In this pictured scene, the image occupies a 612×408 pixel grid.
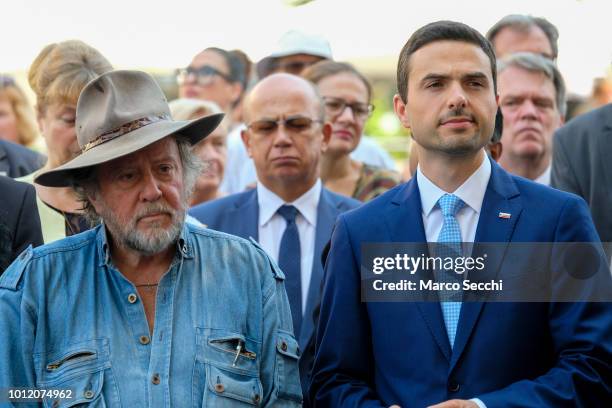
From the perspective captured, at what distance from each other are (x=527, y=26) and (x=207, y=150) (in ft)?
8.02

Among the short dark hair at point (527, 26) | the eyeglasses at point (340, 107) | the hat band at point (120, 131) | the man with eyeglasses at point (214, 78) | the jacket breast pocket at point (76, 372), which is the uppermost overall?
the short dark hair at point (527, 26)

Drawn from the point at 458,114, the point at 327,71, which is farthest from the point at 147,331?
the point at 327,71

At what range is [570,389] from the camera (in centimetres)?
384

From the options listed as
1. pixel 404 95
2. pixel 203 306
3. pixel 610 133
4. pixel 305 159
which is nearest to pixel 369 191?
pixel 305 159

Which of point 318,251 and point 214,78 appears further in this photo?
point 214,78

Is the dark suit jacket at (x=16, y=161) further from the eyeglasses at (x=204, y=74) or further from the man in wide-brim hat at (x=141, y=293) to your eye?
the eyeglasses at (x=204, y=74)

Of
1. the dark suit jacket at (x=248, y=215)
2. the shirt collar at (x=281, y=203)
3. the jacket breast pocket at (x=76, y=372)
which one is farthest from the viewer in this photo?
the shirt collar at (x=281, y=203)

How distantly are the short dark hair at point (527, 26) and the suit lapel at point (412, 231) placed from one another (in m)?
3.64

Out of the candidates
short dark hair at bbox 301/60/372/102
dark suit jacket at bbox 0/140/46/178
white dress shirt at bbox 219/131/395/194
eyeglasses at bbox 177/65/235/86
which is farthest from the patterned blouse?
eyeglasses at bbox 177/65/235/86

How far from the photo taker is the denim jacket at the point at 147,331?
3869mm

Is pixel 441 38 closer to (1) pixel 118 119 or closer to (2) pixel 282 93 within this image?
(1) pixel 118 119

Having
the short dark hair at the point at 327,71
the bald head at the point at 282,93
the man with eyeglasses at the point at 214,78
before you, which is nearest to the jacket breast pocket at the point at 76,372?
the bald head at the point at 282,93

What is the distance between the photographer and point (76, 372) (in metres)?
3.87

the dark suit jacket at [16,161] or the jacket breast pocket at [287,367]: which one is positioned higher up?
the dark suit jacket at [16,161]
